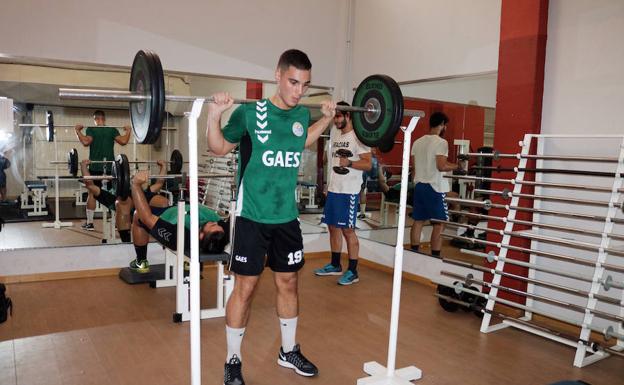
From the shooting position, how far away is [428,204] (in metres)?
4.20

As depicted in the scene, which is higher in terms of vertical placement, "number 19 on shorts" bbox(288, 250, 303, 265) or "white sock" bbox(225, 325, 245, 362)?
"number 19 on shorts" bbox(288, 250, 303, 265)

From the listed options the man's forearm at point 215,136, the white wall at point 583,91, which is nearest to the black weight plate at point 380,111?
the man's forearm at point 215,136

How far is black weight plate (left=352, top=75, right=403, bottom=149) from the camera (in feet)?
7.47

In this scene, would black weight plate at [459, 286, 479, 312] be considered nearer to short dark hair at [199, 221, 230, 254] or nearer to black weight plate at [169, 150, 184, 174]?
short dark hair at [199, 221, 230, 254]

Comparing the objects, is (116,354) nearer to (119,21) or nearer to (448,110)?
(119,21)

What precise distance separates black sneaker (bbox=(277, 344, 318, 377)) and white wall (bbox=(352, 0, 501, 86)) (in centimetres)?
254

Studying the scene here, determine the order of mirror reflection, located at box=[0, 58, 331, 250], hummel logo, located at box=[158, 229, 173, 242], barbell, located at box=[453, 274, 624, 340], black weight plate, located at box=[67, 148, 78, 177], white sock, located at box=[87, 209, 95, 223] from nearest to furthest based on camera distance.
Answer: barbell, located at box=[453, 274, 624, 340] < hummel logo, located at box=[158, 229, 173, 242] < mirror reflection, located at box=[0, 58, 331, 250] < black weight plate, located at box=[67, 148, 78, 177] < white sock, located at box=[87, 209, 95, 223]

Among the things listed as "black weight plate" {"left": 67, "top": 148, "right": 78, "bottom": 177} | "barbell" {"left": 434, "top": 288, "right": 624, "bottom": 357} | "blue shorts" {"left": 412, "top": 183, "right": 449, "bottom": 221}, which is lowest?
"barbell" {"left": 434, "top": 288, "right": 624, "bottom": 357}

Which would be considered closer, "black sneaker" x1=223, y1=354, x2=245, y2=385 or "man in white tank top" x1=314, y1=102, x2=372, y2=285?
"black sneaker" x1=223, y1=354, x2=245, y2=385

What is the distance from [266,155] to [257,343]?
4.04 ft

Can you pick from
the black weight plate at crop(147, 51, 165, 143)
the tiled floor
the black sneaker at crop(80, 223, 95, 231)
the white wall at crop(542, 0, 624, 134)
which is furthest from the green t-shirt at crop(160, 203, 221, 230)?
the white wall at crop(542, 0, 624, 134)

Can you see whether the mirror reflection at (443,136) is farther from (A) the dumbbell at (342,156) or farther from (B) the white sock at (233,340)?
(B) the white sock at (233,340)

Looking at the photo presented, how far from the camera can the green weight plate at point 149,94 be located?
166cm

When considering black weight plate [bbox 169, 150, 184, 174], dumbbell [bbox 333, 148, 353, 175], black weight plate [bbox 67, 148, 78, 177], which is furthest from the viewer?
black weight plate [bbox 169, 150, 184, 174]
